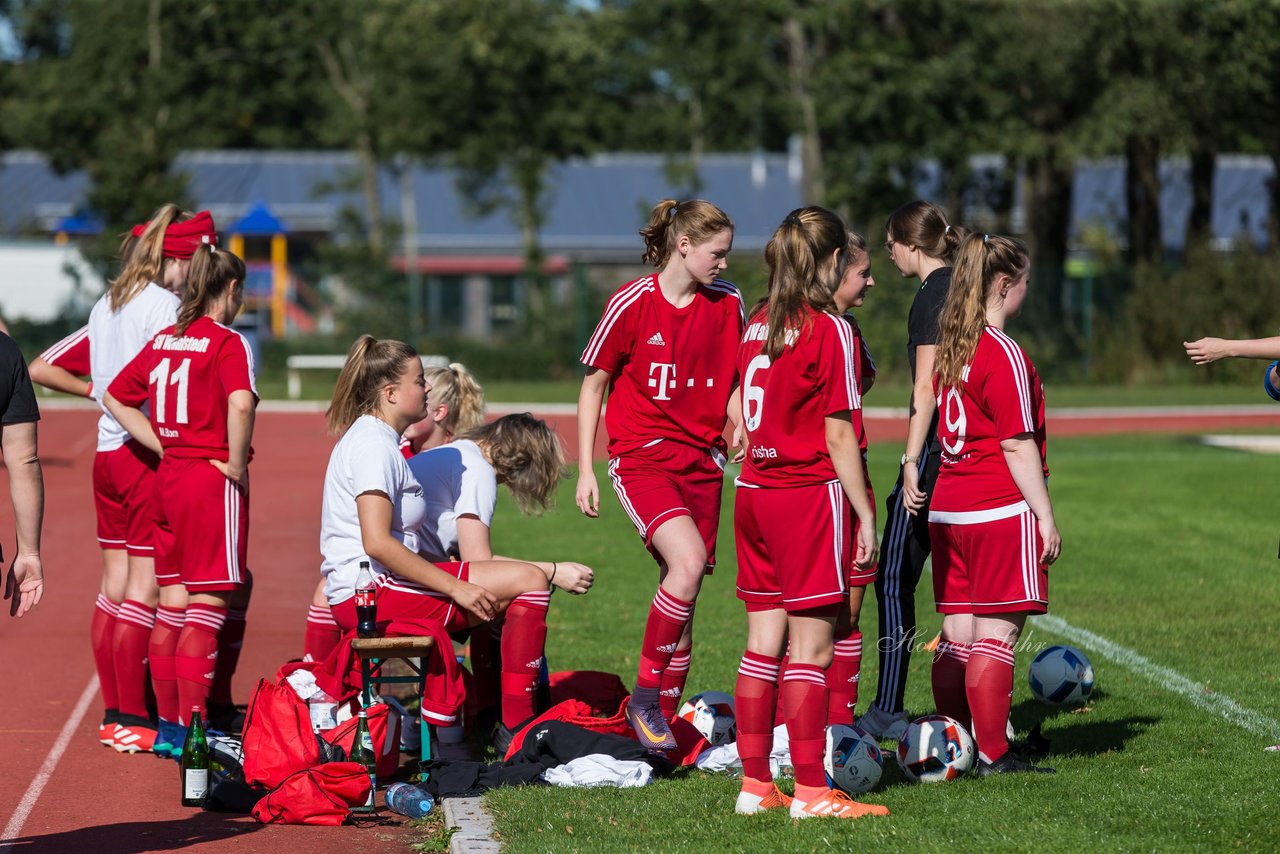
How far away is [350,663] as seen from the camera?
628 centimetres

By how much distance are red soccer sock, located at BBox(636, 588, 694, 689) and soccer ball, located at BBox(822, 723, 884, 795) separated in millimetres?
738

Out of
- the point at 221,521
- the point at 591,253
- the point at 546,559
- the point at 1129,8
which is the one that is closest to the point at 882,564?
the point at 221,521

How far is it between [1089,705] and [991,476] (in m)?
1.93

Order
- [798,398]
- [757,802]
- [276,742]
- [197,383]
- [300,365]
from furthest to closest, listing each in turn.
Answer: [300,365], [197,383], [276,742], [757,802], [798,398]

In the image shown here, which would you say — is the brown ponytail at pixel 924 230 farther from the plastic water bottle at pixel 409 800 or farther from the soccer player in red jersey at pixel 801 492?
the plastic water bottle at pixel 409 800

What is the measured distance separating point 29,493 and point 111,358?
204cm

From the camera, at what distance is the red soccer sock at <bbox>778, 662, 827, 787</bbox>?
537cm

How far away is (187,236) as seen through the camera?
23.4ft

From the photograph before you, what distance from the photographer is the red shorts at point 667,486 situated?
6.25 meters

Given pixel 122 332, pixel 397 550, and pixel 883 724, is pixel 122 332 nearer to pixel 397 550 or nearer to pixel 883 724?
pixel 397 550

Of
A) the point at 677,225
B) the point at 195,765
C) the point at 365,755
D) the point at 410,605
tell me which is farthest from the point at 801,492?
the point at 195,765

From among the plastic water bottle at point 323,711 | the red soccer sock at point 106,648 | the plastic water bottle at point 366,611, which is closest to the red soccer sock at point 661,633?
the plastic water bottle at point 366,611

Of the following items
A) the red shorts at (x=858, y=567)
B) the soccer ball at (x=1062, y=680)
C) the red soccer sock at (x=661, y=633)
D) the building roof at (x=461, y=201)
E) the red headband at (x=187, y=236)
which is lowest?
the soccer ball at (x=1062, y=680)

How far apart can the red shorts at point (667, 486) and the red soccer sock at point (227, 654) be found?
1881 mm
